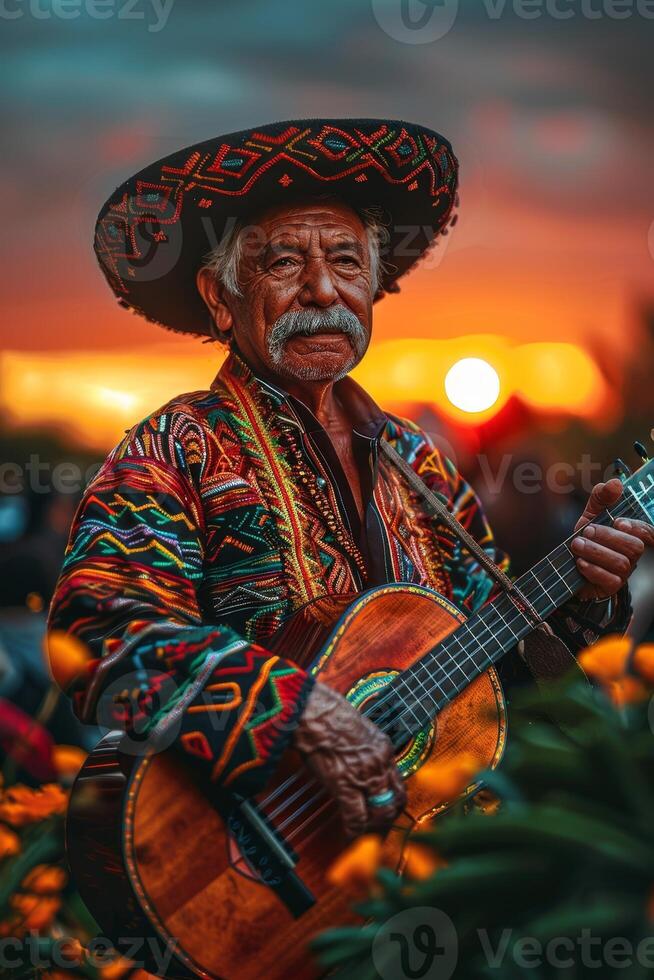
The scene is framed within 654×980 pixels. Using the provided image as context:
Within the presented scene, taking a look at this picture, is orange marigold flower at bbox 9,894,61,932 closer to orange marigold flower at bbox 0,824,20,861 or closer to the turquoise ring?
orange marigold flower at bbox 0,824,20,861

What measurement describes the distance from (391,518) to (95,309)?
7.07 feet

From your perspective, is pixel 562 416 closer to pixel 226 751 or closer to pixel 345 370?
pixel 345 370

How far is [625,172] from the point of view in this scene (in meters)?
4.56

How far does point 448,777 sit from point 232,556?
0.71m

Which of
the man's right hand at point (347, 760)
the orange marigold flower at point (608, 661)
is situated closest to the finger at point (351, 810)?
the man's right hand at point (347, 760)

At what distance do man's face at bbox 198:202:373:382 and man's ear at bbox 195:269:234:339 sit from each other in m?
0.07

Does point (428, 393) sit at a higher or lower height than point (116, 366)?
lower

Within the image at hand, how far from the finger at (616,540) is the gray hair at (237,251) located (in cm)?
80

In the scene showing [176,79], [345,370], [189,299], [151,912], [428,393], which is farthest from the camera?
[428,393]

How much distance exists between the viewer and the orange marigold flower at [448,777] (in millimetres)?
1810

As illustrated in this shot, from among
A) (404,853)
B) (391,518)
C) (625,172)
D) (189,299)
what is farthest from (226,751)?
(625,172)

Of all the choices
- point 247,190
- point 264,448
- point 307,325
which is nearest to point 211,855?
point 264,448

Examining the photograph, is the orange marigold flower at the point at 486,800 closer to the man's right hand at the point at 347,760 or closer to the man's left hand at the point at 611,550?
the man's right hand at the point at 347,760

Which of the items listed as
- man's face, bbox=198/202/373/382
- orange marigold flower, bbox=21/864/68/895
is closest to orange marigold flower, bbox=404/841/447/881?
orange marigold flower, bbox=21/864/68/895
